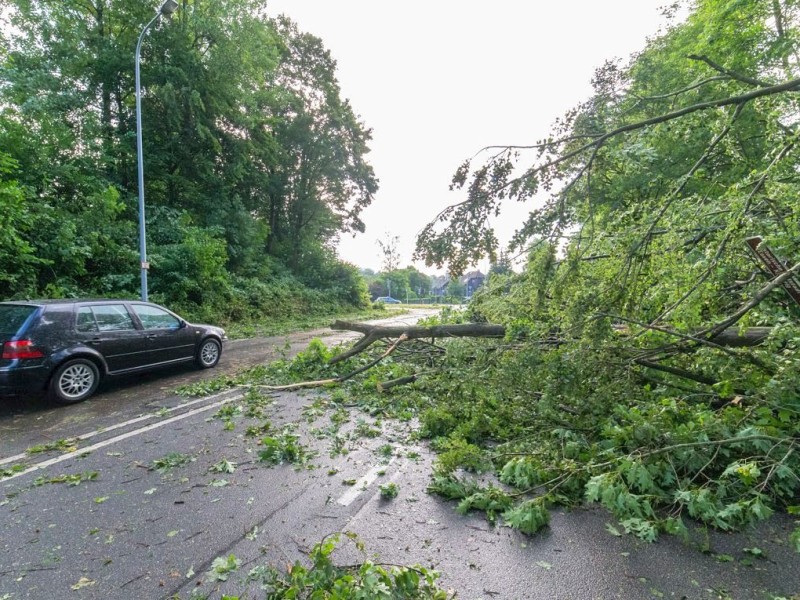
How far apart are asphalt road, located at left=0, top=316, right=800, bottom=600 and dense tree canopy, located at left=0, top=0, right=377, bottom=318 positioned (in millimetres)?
8554

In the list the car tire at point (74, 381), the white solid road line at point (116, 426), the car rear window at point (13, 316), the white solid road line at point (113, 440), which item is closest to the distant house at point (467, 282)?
the white solid road line at point (113, 440)

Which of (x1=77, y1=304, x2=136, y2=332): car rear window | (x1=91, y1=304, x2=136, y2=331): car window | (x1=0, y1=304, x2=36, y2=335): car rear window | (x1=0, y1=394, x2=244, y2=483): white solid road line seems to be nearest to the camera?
(x1=0, y1=394, x2=244, y2=483): white solid road line

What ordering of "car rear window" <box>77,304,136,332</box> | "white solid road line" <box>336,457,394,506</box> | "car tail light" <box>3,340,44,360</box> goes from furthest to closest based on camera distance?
"car rear window" <box>77,304,136,332</box>, "car tail light" <box>3,340,44,360</box>, "white solid road line" <box>336,457,394,506</box>

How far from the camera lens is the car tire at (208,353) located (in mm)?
7957

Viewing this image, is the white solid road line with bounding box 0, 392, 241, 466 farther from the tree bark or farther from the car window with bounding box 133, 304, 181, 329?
the tree bark

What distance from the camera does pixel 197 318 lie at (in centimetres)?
1399

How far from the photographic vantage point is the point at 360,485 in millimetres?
3369

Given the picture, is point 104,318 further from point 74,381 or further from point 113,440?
point 113,440

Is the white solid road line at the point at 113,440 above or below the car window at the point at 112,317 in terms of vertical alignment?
below

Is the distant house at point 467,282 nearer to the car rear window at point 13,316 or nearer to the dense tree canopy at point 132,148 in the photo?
the car rear window at point 13,316

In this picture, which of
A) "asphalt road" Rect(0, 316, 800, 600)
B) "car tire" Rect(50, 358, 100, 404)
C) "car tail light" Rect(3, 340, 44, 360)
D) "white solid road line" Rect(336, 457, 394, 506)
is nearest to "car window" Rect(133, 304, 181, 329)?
"car tire" Rect(50, 358, 100, 404)

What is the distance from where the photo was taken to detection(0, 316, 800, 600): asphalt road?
221cm

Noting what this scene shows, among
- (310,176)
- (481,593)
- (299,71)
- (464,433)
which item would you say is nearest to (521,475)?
(464,433)

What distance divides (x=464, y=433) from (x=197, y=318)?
12.7 meters
